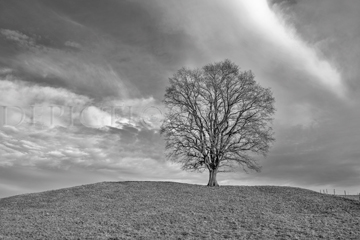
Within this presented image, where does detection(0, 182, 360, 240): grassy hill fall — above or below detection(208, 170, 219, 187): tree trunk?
below

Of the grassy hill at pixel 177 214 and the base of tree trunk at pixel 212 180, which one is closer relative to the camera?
the grassy hill at pixel 177 214

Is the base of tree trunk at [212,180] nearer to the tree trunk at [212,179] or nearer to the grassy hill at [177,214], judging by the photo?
the tree trunk at [212,179]

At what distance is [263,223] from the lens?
16.3m

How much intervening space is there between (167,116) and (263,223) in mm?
20032

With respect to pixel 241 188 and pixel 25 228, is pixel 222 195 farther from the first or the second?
pixel 25 228

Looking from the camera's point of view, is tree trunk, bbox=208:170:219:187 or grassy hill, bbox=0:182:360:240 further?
tree trunk, bbox=208:170:219:187

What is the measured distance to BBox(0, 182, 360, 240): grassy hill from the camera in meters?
14.5

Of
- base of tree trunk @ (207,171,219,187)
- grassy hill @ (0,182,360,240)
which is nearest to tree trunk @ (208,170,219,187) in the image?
base of tree trunk @ (207,171,219,187)

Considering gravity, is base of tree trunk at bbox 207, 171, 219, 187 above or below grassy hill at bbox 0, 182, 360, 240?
above

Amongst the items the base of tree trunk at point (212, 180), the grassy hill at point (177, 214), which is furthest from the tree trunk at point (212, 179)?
the grassy hill at point (177, 214)

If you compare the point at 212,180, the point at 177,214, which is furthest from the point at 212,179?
the point at 177,214

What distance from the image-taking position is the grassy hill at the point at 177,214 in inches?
573

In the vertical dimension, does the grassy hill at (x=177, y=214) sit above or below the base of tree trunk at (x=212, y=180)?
below

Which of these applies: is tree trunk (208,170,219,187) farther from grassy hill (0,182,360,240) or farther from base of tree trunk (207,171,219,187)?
grassy hill (0,182,360,240)
